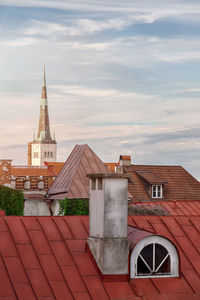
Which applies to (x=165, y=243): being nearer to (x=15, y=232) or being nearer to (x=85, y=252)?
(x=85, y=252)

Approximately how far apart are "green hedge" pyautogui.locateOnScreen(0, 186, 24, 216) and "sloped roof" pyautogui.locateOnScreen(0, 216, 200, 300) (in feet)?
65.6

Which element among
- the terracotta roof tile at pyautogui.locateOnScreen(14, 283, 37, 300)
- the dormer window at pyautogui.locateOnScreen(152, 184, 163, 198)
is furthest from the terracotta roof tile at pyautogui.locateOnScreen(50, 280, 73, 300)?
the dormer window at pyautogui.locateOnScreen(152, 184, 163, 198)

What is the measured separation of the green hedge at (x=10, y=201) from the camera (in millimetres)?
34625

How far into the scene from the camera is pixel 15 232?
46.5 feet

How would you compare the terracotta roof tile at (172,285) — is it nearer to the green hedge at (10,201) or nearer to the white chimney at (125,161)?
the green hedge at (10,201)

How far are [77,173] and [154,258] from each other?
898 inches

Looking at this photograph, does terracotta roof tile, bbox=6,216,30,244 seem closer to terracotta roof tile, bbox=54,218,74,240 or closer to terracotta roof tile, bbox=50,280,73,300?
terracotta roof tile, bbox=54,218,74,240

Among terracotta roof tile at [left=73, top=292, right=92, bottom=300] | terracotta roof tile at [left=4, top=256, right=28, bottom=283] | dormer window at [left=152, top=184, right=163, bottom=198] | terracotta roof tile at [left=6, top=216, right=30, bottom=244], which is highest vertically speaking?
dormer window at [left=152, top=184, right=163, bottom=198]

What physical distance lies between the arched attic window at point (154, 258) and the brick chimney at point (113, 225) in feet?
0.92

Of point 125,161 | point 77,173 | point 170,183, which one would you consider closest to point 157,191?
point 170,183

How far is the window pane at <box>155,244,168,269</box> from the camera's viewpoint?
13.5 metres

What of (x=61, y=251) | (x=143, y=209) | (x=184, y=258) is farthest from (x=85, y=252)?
(x=143, y=209)

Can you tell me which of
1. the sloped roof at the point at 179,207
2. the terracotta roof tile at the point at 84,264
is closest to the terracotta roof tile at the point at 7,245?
the terracotta roof tile at the point at 84,264

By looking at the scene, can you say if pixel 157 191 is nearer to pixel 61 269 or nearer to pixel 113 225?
pixel 61 269
